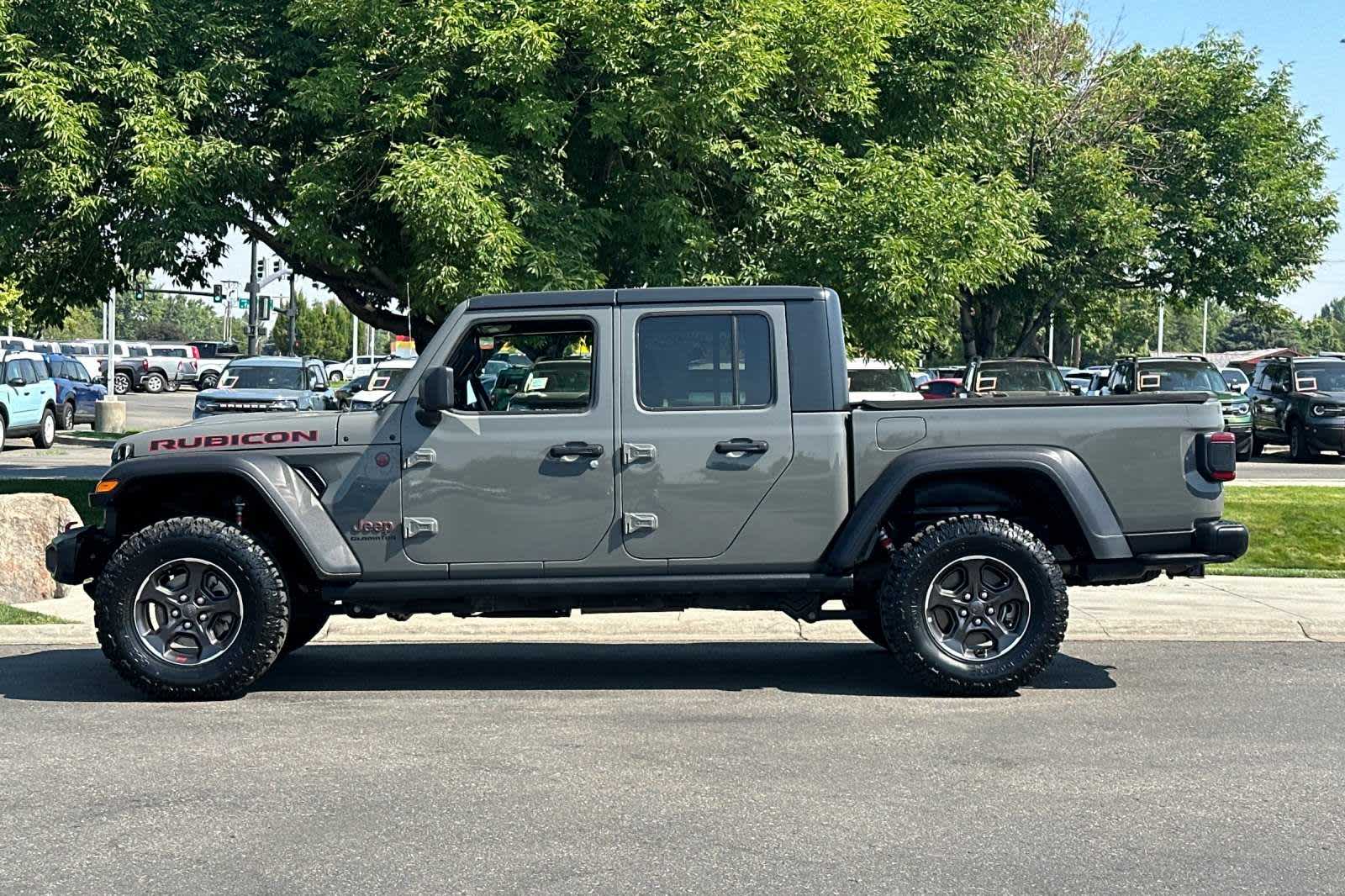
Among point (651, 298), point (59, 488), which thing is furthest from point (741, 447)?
point (59, 488)

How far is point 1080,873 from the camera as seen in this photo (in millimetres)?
5117

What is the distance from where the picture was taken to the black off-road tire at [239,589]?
799 centimetres

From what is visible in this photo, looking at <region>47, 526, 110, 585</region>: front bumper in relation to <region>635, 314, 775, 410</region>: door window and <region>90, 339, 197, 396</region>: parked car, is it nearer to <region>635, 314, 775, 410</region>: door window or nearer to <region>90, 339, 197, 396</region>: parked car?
<region>635, 314, 775, 410</region>: door window

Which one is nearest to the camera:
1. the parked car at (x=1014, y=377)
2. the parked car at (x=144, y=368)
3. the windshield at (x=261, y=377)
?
the parked car at (x=1014, y=377)

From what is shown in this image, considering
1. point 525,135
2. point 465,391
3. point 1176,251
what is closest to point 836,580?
point 465,391

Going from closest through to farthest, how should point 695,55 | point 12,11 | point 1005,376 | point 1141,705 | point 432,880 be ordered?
1. point 432,880
2. point 1141,705
3. point 695,55
4. point 12,11
5. point 1005,376

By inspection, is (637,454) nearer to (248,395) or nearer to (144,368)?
(248,395)

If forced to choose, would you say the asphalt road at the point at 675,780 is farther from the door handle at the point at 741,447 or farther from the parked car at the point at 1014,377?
the parked car at the point at 1014,377

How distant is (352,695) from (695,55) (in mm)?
8484

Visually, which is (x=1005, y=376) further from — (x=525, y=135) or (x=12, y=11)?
(x=12, y=11)

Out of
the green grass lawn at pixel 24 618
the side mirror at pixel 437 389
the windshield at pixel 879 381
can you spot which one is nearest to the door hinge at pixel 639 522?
the side mirror at pixel 437 389

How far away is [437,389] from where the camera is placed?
25.7 ft

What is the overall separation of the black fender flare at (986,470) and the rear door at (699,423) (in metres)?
0.48

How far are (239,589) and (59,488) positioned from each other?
434 inches
